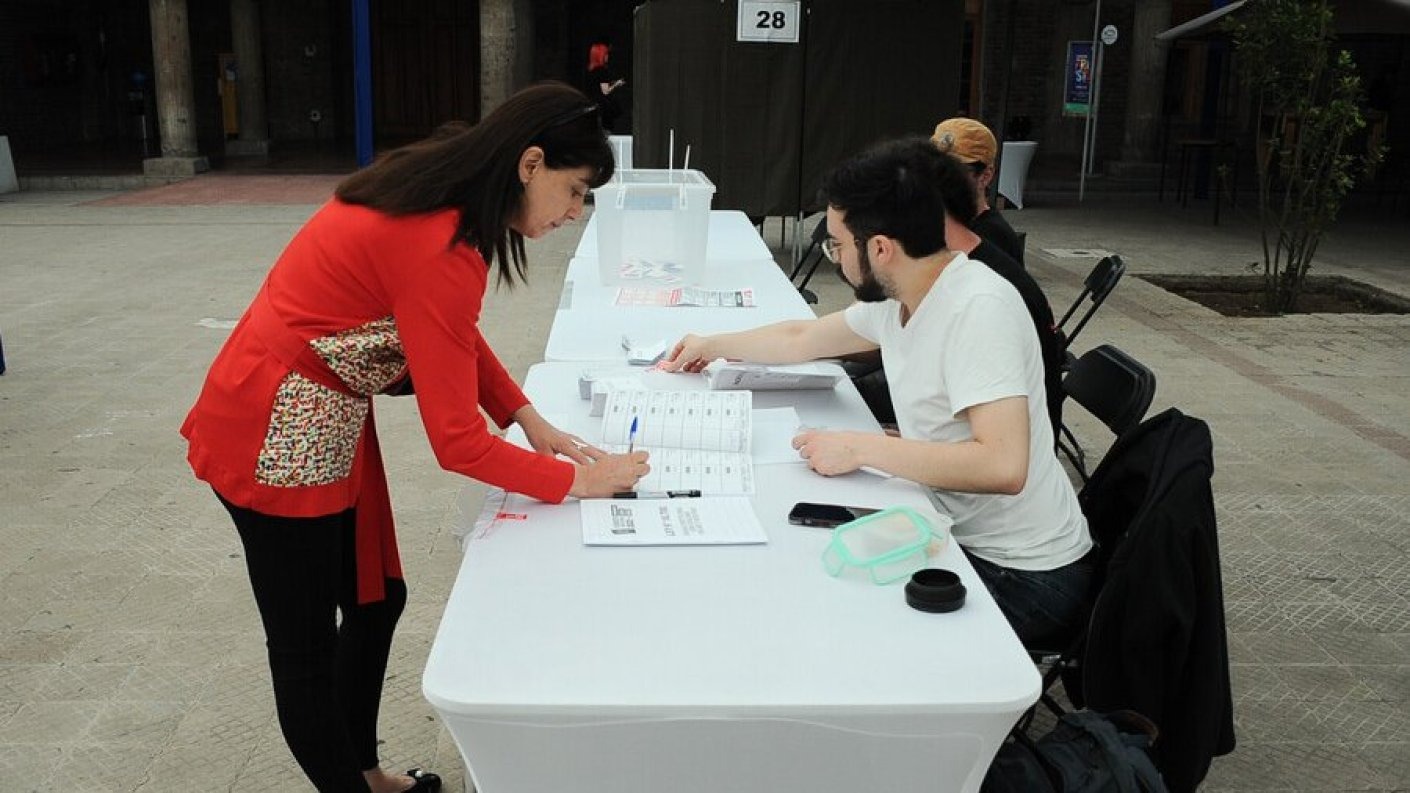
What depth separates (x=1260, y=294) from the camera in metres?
8.70

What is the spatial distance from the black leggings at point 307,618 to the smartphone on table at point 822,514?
78 cm

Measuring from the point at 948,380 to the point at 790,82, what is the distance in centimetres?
Answer: 716

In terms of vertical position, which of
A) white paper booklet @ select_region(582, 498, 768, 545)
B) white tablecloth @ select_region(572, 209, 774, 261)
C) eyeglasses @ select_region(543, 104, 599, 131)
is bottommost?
white paper booklet @ select_region(582, 498, 768, 545)

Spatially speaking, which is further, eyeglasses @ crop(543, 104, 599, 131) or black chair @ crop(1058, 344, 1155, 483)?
black chair @ crop(1058, 344, 1155, 483)

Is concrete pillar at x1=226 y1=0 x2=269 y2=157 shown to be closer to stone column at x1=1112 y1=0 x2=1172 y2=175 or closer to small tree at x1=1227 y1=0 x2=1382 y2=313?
stone column at x1=1112 y1=0 x2=1172 y2=175

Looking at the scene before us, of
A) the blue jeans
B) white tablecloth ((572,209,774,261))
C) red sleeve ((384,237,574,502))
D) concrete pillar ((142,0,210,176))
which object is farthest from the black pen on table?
concrete pillar ((142,0,210,176))

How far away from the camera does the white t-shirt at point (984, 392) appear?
2.19 meters

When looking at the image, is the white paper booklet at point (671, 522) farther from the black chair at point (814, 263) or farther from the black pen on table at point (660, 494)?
the black chair at point (814, 263)

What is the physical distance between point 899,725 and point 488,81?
14017 millimetres

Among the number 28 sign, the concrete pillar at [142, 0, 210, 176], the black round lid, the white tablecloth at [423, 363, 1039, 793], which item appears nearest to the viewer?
the white tablecloth at [423, 363, 1039, 793]

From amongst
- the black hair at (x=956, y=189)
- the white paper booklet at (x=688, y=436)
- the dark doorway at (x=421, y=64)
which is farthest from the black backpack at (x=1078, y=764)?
the dark doorway at (x=421, y=64)

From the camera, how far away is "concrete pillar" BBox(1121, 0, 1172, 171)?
15094 mm

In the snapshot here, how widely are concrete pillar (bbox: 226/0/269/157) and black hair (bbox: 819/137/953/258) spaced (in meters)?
16.2

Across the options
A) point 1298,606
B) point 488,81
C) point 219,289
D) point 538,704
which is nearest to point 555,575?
point 538,704
